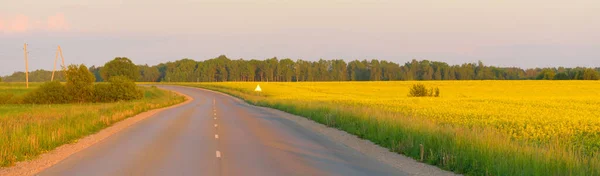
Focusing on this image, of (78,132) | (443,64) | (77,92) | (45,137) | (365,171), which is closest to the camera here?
(365,171)

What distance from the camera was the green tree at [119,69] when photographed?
423 feet

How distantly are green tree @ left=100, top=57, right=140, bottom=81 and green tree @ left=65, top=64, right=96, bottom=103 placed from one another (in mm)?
60665

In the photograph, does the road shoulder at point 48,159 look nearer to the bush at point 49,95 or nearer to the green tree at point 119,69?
the bush at point 49,95

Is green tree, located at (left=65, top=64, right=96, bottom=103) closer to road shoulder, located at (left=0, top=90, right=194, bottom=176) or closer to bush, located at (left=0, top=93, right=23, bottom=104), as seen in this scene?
bush, located at (left=0, top=93, right=23, bottom=104)

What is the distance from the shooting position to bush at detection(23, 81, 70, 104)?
66062 millimetres

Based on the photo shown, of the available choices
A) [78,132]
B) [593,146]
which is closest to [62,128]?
[78,132]

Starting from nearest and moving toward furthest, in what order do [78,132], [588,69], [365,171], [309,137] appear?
1. [365,171]
2. [309,137]
3. [78,132]
4. [588,69]

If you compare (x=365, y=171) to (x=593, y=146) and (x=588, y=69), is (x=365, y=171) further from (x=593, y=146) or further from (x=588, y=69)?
(x=588, y=69)

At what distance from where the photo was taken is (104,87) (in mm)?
69125

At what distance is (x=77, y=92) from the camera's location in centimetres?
6756

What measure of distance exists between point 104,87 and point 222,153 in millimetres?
60098

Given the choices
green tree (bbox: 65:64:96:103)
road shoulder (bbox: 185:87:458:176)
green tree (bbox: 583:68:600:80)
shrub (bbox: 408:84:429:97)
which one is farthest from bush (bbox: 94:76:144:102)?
green tree (bbox: 583:68:600:80)

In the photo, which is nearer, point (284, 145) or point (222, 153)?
point (222, 153)

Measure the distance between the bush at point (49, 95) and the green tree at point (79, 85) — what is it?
79cm
